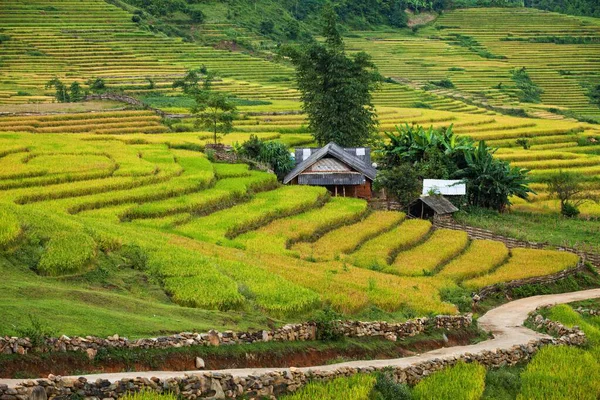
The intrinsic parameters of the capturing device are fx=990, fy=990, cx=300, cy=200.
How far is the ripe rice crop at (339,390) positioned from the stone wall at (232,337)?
142cm

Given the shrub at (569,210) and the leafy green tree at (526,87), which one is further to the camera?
the leafy green tree at (526,87)

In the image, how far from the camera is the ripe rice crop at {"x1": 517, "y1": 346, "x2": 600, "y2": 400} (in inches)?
616

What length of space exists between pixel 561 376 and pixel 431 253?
11865mm

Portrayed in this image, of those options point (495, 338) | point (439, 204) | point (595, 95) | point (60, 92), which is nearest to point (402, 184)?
point (439, 204)

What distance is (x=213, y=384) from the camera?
12.1m

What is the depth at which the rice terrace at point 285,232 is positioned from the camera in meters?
13.3

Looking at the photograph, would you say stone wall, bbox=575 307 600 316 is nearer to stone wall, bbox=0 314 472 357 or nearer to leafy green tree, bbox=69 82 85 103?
stone wall, bbox=0 314 472 357

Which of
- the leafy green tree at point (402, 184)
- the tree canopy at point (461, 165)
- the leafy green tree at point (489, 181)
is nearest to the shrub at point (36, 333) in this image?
the leafy green tree at point (402, 184)

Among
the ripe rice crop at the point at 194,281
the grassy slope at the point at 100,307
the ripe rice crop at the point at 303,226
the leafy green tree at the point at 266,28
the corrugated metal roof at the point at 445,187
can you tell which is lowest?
the corrugated metal roof at the point at 445,187

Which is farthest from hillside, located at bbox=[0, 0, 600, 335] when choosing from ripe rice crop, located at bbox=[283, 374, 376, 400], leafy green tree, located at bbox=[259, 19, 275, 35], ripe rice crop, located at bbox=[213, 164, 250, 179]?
leafy green tree, located at bbox=[259, 19, 275, 35]

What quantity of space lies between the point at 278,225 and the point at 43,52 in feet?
159

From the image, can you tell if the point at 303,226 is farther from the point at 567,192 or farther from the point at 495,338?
the point at 567,192

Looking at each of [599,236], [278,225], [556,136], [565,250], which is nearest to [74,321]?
[278,225]

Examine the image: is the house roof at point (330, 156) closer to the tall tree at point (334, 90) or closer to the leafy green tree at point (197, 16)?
the tall tree at point (334, 90)
